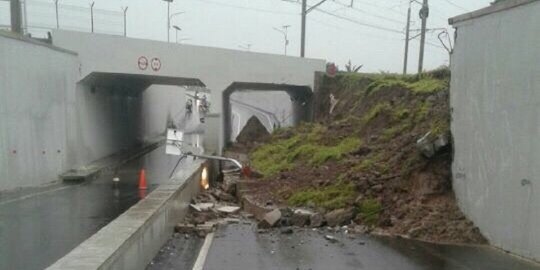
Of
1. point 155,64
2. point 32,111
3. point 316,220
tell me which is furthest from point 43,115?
point 316,220

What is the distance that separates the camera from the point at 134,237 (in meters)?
6.96

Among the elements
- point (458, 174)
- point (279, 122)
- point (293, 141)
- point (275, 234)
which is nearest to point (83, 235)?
point (275, 234)

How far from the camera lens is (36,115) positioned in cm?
2039

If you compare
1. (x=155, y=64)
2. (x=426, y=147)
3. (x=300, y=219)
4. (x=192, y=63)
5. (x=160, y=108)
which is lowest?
(x=160, y=108)

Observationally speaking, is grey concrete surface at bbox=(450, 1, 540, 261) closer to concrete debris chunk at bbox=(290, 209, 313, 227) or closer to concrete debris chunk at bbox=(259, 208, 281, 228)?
concrete debris chunk at bbox=(290, 209, 313, 227)

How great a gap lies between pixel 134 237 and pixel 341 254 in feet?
13.2

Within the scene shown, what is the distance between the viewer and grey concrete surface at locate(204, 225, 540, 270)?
28.7ft

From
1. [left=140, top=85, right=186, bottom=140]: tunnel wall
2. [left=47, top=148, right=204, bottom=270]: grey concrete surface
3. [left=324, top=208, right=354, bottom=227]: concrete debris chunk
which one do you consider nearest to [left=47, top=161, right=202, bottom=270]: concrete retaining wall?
[left=47, top=148, right=204, bottom=270]: grey concrete surface

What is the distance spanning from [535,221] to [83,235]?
7.88 m

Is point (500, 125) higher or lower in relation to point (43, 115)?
higher

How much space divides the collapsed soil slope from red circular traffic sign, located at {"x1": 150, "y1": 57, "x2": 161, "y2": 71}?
811cm

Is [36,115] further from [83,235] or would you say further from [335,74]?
[335,74]

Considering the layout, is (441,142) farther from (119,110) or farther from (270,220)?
(119,110)

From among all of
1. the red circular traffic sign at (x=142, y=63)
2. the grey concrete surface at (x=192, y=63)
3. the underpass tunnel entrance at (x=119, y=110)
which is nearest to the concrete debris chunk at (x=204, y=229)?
the underpass tunnel entrance at (x=119, y=110)
